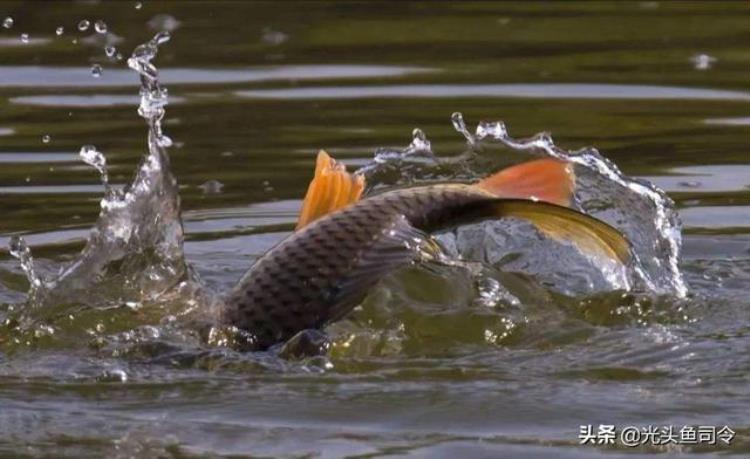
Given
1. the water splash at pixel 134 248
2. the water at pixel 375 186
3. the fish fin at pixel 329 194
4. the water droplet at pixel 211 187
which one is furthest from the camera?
the water droplet at pixel 211 187

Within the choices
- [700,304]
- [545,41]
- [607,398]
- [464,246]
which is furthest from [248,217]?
[545,41]

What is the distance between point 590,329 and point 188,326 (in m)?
0.99

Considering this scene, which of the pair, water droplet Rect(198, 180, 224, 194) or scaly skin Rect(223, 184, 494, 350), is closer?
scaly skin Rect(223, 184, 494, 350)

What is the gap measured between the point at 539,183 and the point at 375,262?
419 millimetres

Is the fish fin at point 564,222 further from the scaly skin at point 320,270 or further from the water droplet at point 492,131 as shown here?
the water droplet at point 492,131

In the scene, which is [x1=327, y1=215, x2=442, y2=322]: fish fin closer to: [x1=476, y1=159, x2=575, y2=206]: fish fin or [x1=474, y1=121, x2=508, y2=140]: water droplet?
[x1=476, y1=159, x2=575, y2=206]: fish fin

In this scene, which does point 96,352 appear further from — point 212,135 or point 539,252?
point 212,135

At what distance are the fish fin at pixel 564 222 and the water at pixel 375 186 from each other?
22cm

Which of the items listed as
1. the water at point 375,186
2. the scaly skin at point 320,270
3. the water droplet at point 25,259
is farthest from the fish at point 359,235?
the water droplet at point 25,259

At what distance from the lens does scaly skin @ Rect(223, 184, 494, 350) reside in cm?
489

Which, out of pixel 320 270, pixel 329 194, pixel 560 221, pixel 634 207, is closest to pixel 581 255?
pixel 634 207

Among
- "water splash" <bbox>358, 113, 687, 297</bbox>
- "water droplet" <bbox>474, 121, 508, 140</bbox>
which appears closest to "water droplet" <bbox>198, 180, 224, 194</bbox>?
"water splash" <bbox>358, 113, 687, 297</bbox>

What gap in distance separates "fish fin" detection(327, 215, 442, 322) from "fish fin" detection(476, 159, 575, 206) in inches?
9.1

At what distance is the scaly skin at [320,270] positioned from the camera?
4.89 m
